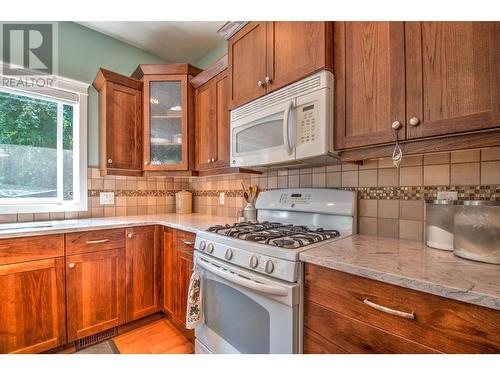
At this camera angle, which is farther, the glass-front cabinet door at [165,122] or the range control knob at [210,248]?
the glass-front cabinet door at [165,122]

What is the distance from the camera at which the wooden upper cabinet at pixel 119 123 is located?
2.00 m

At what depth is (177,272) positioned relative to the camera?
5.60ft

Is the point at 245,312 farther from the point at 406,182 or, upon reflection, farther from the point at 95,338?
the point at 95,338

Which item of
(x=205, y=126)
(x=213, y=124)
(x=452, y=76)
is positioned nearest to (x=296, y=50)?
(x=452, y=76)

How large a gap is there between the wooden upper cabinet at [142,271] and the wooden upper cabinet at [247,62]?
1.23 metres

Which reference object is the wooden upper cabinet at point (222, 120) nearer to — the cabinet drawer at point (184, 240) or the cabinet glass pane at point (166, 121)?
the cabinet glass pane at point (166, 121)

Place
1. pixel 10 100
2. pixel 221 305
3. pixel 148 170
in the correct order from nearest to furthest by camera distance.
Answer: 1. pixel 221 305
2. pixel 10 100
3. pixel 148 170

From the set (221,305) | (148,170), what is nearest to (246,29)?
(148,170)

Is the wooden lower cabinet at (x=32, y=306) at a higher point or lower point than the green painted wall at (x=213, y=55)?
lower

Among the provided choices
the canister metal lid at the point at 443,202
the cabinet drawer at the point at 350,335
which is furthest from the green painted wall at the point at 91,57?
the canister metal lid at the point at 443,202

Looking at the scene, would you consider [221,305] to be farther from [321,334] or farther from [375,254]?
[375,254]

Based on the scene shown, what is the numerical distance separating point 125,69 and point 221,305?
2.40m

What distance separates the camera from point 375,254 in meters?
0.90

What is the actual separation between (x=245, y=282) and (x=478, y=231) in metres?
0.88
